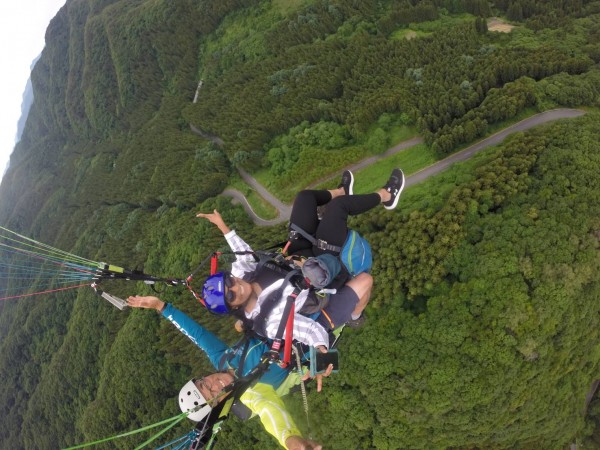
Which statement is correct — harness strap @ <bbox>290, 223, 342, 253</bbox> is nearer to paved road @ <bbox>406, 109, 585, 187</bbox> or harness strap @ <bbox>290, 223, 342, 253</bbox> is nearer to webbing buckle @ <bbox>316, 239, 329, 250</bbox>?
webbing buckle @ <bbox>316, 239, 329, 250</bbox>

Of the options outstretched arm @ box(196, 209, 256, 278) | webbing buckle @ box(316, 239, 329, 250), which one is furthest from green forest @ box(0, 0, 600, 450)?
outstretched arm @ box(196, 209, 256, 278)

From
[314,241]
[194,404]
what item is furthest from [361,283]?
[194,404]

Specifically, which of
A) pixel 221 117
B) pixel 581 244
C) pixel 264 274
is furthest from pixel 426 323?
pixel 221 117

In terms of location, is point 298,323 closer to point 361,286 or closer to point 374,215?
point 361,286

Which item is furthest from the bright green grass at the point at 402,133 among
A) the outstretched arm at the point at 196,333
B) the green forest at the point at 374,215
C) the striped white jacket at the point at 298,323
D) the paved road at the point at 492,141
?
the outstretched arm at the point at 196,333

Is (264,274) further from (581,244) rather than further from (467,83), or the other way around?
(467,83)
